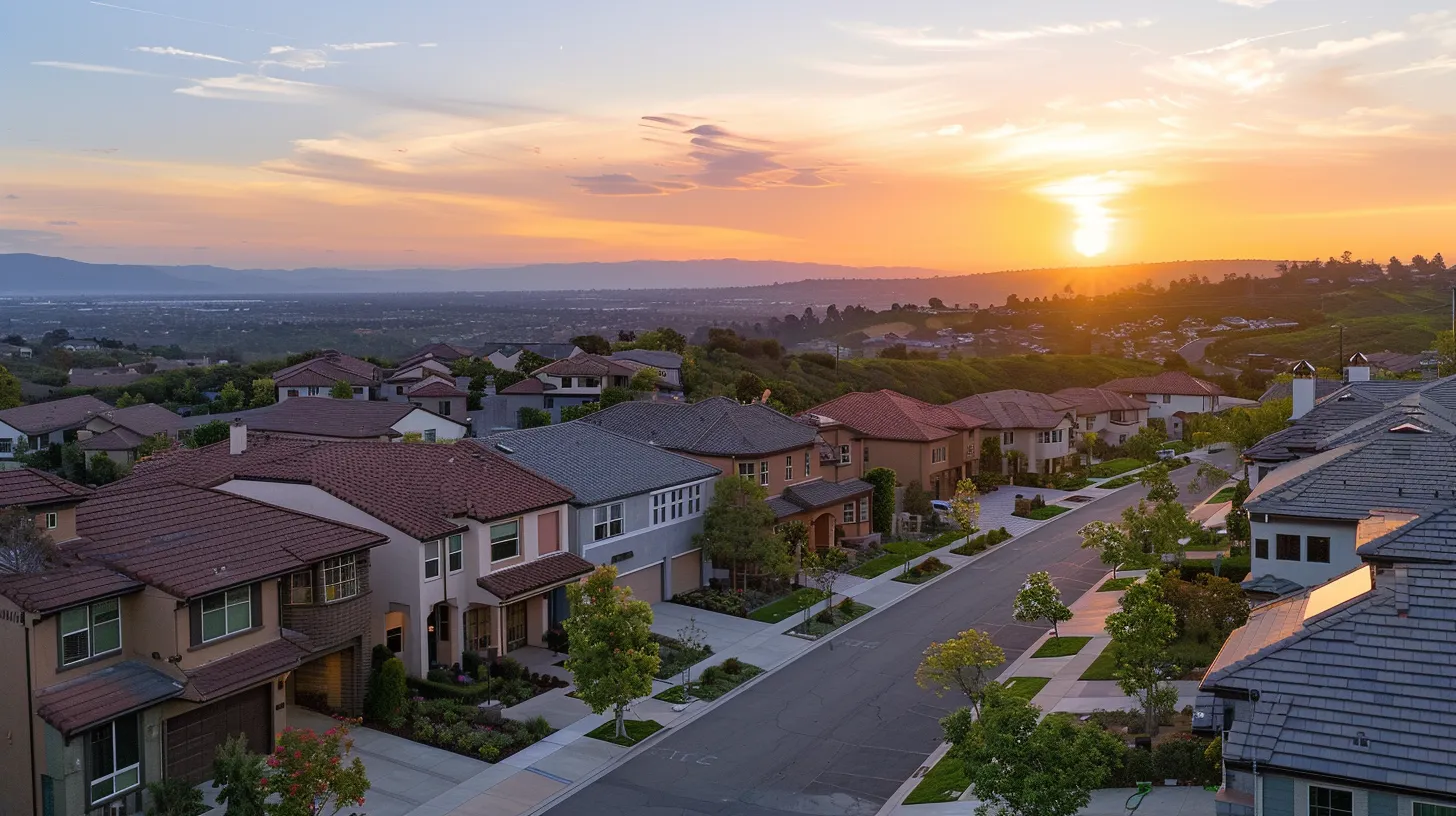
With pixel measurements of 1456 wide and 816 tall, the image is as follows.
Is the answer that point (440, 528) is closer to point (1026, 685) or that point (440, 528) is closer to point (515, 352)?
point (1026, 685)

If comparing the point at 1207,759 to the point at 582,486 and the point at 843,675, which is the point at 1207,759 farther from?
the point at 582,486

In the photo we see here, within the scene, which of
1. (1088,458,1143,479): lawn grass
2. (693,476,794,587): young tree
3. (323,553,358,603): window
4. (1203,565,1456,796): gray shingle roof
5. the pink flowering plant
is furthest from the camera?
(1088,458,1143,479): lawn grass

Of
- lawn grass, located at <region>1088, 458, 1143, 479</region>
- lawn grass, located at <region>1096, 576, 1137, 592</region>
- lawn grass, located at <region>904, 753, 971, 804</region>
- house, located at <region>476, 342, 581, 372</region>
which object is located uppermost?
house, located at <region>476, 342, 581, 372</region>


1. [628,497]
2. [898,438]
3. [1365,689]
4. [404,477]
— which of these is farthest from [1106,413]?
[1365,689]

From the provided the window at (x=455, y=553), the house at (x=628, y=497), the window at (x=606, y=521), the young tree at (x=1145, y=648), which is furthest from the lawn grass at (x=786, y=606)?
the young tree at (x=1145, y=648)

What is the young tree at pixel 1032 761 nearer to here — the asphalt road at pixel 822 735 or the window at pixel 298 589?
the asphalt road at pixel 822 735

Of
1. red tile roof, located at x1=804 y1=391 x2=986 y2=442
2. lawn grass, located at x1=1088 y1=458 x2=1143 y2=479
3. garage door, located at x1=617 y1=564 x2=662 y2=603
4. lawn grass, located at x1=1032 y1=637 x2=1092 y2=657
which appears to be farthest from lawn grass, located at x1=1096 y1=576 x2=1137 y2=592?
lawn grass, located at x1=1088 y1=458 x2=1143 y2=479

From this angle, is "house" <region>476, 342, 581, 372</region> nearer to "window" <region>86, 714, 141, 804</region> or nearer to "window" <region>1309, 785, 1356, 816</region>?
"window" <region>86, 714, 141, 804</region>

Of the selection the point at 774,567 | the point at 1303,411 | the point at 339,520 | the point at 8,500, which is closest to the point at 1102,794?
the point at 774,567
